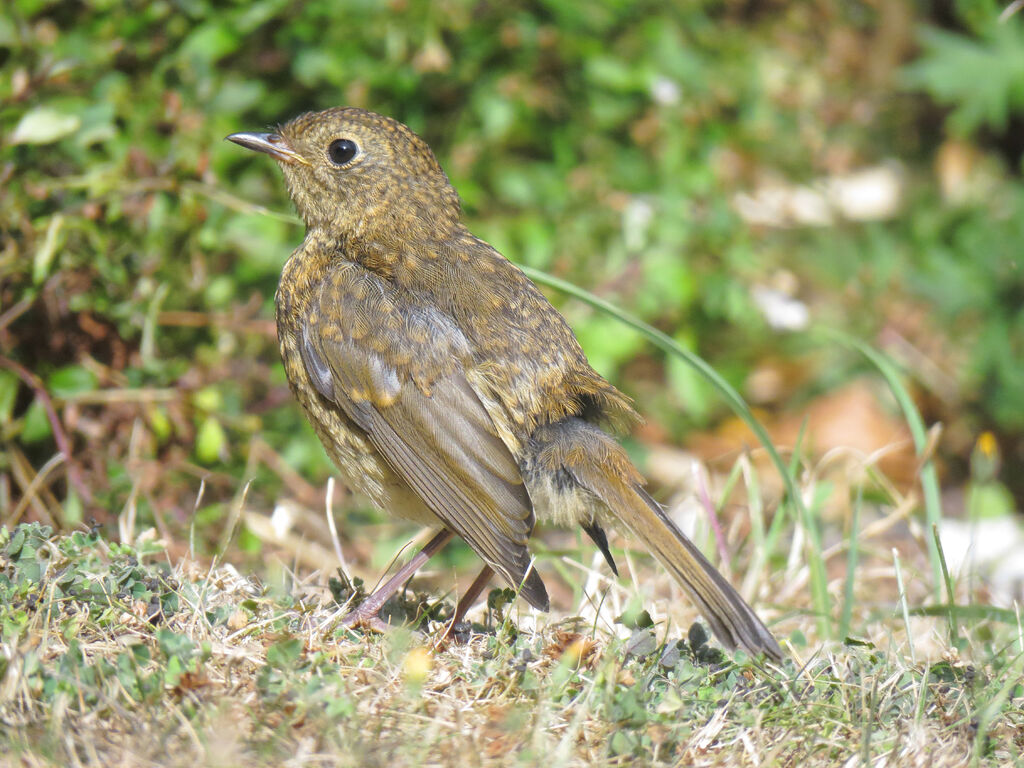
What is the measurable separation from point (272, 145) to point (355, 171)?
285mm

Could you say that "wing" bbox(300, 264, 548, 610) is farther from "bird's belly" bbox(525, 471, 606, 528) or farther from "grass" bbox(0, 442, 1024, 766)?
"grass" bbox(0, 442, 1024, 766)

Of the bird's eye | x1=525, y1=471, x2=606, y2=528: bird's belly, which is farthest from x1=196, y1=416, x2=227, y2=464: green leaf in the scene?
x1=525, y1=471, x2=606, y2=528: bird's belly

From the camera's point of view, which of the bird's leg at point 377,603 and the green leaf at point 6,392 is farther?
the green leaf at point 6,392

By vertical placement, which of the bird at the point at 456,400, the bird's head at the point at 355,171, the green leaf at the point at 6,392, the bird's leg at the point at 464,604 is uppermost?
the bird's head at the point at 355,171

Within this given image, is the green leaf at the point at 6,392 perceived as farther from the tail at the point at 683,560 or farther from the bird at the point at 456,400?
the tail at the point at 683,560

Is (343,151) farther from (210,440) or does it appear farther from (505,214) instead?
(505,214)

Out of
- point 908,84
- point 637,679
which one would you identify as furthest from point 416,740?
point 908,84

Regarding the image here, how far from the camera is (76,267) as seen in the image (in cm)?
425

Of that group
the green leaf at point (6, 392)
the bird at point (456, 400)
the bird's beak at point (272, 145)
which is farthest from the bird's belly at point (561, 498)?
the green leaf at point (6, 392)

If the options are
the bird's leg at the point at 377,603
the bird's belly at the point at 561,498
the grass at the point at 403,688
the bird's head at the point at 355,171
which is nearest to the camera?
the grass at the point at 403,688

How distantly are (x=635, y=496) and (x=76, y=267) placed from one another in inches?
86.7

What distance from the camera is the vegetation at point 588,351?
2695 millimetres

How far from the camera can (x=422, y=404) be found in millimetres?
3406

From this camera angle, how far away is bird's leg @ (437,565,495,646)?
309 cm
